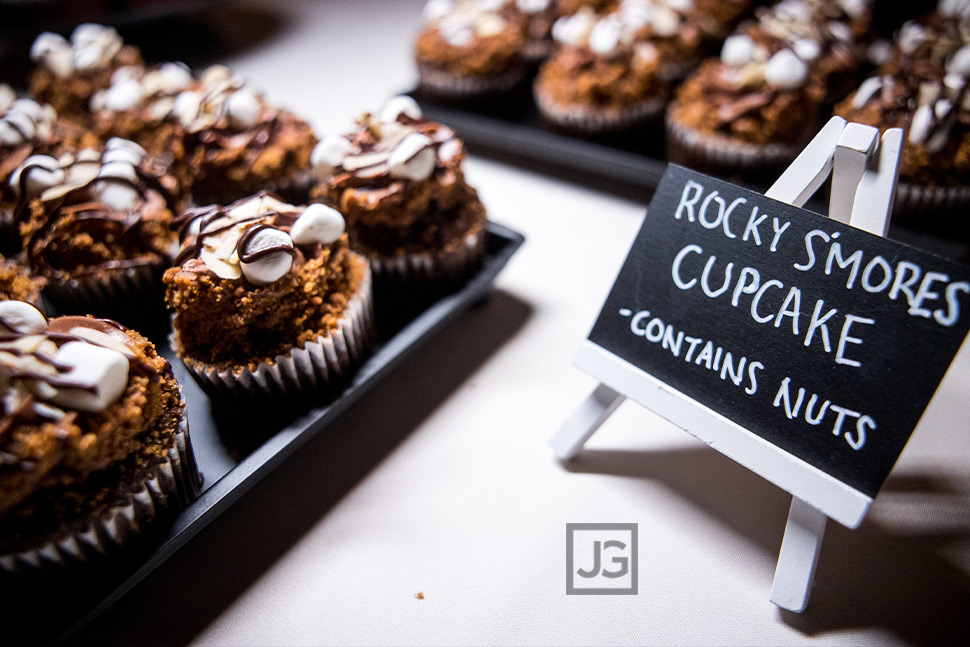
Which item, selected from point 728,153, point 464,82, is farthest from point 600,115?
point 464,82

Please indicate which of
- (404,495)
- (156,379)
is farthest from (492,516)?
(156,379)

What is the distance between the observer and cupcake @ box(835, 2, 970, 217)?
190cm

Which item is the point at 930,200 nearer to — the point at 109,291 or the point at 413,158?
the point at 413,158

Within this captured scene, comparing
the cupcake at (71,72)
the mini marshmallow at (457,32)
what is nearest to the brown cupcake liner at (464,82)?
the mini marshmallow at (457,32)

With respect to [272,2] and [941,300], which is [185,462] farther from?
[272,2]

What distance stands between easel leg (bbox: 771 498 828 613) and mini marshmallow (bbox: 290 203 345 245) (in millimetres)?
1135

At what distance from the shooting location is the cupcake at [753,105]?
217 cm

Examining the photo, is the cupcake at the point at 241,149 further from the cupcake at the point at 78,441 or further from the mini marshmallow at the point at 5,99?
the cupcake at the point at 78,441

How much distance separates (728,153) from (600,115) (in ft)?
1.70

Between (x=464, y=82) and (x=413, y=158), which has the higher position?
(x=413, y=158)

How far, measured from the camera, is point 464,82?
2.81 metres

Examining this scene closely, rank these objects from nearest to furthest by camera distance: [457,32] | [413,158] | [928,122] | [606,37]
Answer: [413,158] < [928,122] < [606,37] < [457,32]

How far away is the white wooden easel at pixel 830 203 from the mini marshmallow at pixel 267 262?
0.84 m

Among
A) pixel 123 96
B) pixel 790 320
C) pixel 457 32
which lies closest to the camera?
pixel 790 320
